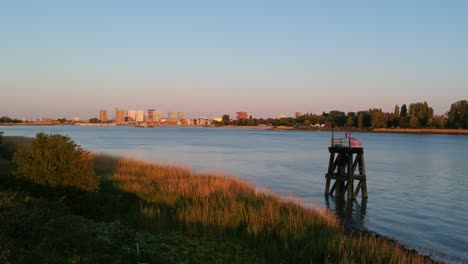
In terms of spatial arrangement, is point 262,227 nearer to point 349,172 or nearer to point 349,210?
point 349,210

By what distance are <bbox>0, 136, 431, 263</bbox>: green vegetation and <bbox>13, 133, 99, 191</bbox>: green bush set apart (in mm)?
344

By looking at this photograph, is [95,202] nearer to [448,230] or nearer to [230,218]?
[230,218]

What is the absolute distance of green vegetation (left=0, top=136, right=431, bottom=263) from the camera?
30.9 feet

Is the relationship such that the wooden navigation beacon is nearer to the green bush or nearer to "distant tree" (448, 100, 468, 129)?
the green bush

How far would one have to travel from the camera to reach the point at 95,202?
1645 centimetres

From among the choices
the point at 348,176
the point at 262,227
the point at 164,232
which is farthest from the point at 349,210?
the point at 164,232

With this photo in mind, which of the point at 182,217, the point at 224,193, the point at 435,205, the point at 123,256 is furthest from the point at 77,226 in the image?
the point at 435,205

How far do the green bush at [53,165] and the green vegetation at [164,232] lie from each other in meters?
0.34

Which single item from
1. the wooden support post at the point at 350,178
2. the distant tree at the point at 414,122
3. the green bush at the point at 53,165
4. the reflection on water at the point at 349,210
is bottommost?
the reflection on water at the point at 349,210

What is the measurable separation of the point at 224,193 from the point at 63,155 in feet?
23.9

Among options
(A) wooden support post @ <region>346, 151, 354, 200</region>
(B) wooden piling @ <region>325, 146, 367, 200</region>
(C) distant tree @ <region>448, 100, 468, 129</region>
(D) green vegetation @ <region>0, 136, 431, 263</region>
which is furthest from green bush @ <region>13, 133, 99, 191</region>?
(C) distant tree @ <region>448, 100, 468, 129</region>

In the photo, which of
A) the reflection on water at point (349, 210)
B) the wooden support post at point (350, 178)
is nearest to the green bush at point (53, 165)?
the reflection on water at point (349, 210)

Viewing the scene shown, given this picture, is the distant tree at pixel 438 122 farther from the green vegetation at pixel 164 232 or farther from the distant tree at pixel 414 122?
the green vegetation at pixel 164 232

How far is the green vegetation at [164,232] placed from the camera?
9.41 m
